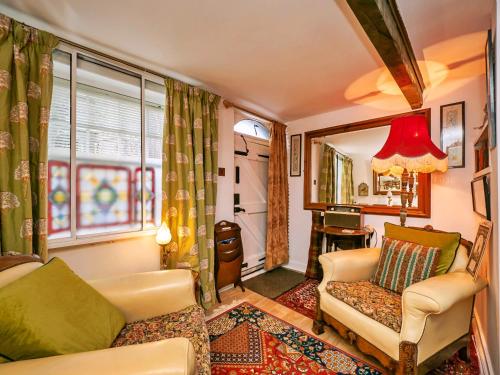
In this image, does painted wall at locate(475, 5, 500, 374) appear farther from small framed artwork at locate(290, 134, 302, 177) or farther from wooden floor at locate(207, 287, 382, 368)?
small framed artwork at locate(290, 134, 302, 177)

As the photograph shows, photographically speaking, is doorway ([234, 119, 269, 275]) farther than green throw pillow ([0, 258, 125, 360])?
Yes

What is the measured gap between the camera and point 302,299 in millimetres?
2361

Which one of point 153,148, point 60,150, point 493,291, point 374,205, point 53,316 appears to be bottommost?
point 493,291

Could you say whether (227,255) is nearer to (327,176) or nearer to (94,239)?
(94,239)

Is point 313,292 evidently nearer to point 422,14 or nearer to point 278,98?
point 278,98

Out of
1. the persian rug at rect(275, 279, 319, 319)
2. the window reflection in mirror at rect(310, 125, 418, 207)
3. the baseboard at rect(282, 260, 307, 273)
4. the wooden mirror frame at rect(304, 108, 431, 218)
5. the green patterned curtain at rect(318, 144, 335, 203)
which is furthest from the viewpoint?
the baseboard at rect(282, 260, 307, 273)

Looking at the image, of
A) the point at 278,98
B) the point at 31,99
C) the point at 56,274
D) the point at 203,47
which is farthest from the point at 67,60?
the point at 278,98

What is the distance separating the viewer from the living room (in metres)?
1.19

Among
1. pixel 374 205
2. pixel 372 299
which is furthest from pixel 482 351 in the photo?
pixel 374 205

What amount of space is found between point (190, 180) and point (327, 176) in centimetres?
193

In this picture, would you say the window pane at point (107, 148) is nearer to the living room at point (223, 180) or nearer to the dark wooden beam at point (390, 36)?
the living room at point (223, 180)

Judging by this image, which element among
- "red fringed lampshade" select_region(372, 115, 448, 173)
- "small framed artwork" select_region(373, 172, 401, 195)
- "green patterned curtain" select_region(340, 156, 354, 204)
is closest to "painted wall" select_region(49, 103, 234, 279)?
"green patterned curtain" select_region(340, 156, 354, 204)

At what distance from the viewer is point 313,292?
250cm

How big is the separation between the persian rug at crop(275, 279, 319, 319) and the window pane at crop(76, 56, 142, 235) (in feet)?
5.46
